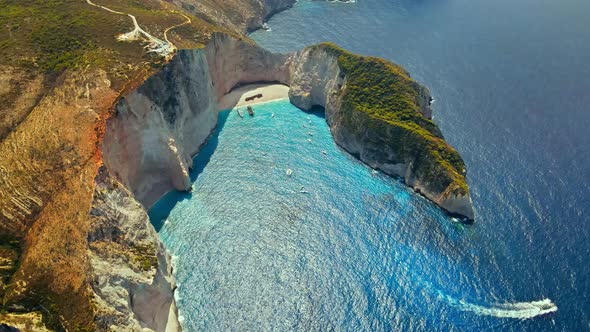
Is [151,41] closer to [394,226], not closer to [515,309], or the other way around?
[394,226]

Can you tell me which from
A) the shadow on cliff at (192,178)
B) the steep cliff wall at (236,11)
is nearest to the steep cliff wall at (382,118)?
the shadow on cliff at (192,178)

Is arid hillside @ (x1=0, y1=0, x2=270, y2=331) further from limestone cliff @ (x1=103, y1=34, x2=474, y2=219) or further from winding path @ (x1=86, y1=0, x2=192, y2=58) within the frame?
limestone cliff @ (x1=103, y1=34, x2=474, y2=219)

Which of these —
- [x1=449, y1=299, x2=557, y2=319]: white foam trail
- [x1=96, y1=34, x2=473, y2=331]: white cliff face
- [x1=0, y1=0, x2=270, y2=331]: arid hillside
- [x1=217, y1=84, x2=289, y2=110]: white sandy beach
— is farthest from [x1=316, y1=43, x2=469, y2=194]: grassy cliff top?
[x1=0, y1=0, x2=270, y2=331]: arid hillside

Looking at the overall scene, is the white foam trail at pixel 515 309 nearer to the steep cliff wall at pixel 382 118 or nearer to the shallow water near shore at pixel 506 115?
the shallow water near shore at pixel 506 115

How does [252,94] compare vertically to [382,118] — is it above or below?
below

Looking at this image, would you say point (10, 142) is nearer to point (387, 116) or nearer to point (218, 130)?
point (218, 130)

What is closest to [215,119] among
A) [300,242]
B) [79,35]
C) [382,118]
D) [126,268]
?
[79,35]
